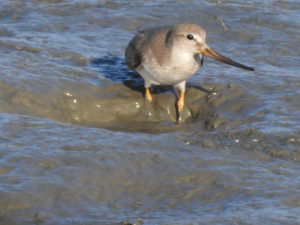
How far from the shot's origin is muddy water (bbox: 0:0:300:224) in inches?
205

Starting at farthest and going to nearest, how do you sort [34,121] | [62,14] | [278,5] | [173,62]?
[278,5] → [62,14] → [173,62] → [34,121]

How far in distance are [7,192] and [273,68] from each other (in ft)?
17.5

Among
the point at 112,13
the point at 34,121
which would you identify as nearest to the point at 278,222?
the point at 34,121

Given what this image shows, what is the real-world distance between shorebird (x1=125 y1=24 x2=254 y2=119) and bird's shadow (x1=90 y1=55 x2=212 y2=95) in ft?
1.76

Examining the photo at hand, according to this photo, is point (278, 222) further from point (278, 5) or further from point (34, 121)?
point (278, 5)

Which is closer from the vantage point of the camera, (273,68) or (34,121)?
(34,121)

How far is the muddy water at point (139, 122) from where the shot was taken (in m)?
5.20

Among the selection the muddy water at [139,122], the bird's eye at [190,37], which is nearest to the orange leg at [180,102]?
the muddy water at [139,122]

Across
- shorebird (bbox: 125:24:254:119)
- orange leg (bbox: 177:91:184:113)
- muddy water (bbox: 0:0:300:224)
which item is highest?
shorebird (bbox: 125:24:254:119)

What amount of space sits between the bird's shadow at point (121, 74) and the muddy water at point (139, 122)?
0.03 metres

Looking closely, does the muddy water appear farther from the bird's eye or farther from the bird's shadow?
the bird's eye

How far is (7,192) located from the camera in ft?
16.7

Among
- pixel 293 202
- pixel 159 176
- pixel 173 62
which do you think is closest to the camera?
pixel 293 202

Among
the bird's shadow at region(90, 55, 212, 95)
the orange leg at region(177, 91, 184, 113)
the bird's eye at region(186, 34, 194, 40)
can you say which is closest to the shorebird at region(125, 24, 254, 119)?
the bird's eye at region(186, 34, 194, 40)
